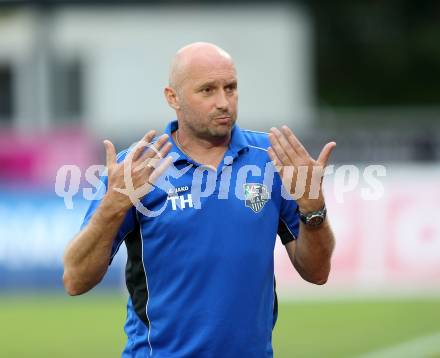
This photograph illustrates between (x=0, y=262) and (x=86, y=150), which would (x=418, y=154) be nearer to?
(x=86, y=150)

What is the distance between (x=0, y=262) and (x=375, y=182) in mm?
5898

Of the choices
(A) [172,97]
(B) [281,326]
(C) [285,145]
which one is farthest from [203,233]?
(B) [281,326]

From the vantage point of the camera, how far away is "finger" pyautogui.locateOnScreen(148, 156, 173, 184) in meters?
4.96

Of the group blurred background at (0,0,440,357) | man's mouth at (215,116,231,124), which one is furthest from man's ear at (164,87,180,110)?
blurred background at (0,0,440,357)

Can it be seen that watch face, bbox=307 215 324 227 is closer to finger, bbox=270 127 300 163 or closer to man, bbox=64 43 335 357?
man, bbox=64 43 335 357

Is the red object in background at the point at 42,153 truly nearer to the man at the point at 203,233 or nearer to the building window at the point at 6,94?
the building window at the point at 6,94

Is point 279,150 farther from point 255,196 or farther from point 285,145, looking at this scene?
point 255,196

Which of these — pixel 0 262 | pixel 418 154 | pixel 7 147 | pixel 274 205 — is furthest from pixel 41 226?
pixel 274 205

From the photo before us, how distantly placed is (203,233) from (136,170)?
41 centimetres

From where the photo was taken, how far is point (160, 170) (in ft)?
16.3

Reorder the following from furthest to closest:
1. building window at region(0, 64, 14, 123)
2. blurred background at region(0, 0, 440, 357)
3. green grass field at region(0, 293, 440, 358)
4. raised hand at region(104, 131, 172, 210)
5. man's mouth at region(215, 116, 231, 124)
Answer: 1. building window at region(0, 64, 14, 123)
2. blurred background at region(0, 0, 440, 357)
3. green grass field at region(0, 293, 440, 358)
4. man's mouth at region(215, 116, 231, 124)
5. raised hand at region(104, 131, 172, 210)

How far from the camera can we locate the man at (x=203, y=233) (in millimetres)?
4992

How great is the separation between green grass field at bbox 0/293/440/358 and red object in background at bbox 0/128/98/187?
12.1ft

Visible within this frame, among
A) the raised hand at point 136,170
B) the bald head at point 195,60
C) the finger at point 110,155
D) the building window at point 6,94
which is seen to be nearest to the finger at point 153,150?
the raised hand at point 136,170
